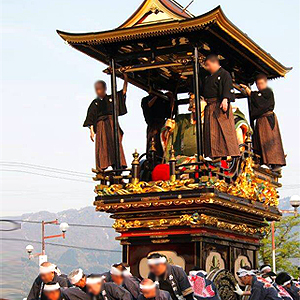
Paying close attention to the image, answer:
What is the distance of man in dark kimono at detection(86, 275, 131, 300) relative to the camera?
9914 millimetres

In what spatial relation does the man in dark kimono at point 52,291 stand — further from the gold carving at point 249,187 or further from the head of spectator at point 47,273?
the gold carving at point 249,187

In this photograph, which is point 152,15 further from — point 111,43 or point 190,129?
point 190,129

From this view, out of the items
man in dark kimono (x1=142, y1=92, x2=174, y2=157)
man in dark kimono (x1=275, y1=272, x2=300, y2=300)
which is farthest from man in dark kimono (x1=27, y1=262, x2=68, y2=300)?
man in dark kimono (x1=142, y1=92, x2=174, y2=157)

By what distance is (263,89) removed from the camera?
698 inches

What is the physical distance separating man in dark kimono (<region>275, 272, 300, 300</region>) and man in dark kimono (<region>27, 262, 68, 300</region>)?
5.13 m

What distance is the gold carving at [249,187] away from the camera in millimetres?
15406

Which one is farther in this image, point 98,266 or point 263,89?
point 98,266

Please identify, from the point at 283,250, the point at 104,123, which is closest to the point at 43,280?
the point at 104,123

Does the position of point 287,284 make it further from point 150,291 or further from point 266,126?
point 150,291

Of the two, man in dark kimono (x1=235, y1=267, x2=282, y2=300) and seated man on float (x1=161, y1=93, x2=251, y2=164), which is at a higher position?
seated man on float (x1=161, y1=93, x2=251, y2=164)

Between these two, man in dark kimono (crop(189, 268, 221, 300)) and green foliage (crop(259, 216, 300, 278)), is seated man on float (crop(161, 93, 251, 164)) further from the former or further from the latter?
green foliage (crop(259, 216, 300, 278))

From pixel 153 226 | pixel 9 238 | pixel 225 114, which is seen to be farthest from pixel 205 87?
pixel 9 238

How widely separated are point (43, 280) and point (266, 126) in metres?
8.55

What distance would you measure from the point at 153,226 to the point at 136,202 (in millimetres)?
624
